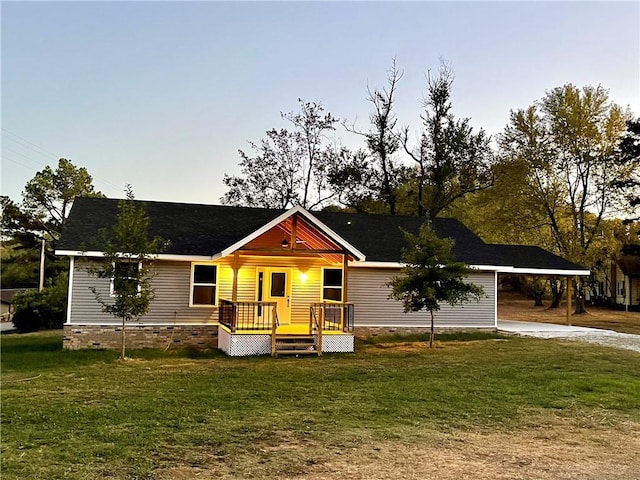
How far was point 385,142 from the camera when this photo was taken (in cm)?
3412

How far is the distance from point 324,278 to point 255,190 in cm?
1920

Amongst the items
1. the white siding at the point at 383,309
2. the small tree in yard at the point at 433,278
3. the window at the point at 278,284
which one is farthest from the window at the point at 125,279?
the white siding at the point at 383,309

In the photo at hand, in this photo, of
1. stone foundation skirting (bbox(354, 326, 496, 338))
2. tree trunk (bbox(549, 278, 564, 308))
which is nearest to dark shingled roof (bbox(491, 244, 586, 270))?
stone foundation skirting (bbox(354, 326, 496, 338))

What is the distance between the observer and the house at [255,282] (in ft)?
46.8

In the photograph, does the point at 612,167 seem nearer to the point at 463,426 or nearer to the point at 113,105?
the point at 113,105

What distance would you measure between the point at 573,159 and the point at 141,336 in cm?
2742

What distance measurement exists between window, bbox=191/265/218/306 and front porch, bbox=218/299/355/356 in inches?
21.4

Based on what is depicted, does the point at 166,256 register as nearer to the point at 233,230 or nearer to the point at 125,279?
the point at 125,279

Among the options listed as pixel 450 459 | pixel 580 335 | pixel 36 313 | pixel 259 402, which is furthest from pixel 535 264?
pixel 36 313

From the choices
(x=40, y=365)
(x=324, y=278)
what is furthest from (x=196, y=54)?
(x=40, y=365)

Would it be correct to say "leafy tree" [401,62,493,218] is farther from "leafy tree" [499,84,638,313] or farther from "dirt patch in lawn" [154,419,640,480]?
"dirt patch in lawn" [154,419,640,480]

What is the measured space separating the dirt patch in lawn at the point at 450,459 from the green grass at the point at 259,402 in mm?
80

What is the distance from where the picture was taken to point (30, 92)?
16.3m

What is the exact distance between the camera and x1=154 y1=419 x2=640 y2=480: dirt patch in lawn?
17.5 feet
